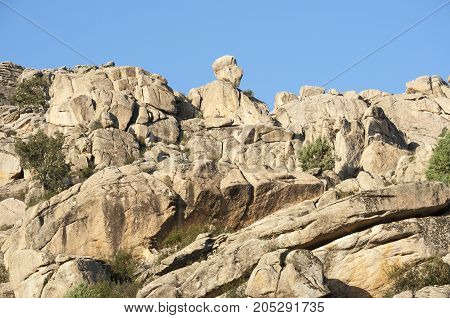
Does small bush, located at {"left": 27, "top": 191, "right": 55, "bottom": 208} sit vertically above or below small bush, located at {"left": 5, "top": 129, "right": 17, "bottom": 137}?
below

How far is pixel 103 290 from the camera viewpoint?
124 ft

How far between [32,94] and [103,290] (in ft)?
193

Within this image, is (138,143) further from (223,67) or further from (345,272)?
(345,272)

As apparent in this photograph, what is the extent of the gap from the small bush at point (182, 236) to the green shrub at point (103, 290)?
Result: 5.22m

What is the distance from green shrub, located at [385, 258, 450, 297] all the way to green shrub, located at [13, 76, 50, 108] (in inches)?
2504

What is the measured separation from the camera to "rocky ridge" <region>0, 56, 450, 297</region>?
3462 cm

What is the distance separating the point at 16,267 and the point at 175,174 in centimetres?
1127

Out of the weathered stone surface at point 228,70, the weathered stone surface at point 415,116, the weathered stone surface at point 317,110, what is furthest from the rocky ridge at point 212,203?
the weathered stone surface at point 228,70

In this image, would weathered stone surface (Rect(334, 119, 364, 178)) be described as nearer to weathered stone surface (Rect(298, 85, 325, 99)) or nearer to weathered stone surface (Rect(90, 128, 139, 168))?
weathered stone surface (Rect(90, 128, 139, 168))

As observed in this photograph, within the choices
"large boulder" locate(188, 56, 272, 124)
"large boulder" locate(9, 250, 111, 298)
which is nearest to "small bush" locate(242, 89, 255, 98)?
"large boulder" locate(188, 56, 272, 124)

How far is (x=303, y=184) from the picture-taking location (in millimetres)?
47875

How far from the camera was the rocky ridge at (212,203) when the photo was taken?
34.6 metres

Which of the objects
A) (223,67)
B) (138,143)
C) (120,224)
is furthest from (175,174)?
(223,67)
